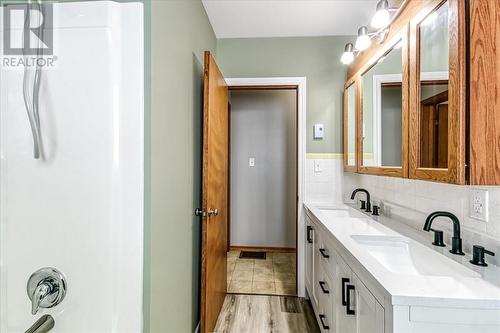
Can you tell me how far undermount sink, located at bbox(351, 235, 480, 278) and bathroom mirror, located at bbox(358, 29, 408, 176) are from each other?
374 mm

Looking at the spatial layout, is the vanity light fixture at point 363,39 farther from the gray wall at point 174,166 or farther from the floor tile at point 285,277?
the floor tile at point 285,277

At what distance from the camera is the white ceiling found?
6.44 ft

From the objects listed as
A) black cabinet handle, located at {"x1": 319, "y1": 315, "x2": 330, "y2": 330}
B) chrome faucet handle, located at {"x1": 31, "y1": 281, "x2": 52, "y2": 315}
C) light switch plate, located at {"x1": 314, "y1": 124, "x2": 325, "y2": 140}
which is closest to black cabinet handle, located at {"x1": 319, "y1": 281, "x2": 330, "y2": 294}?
black cabinet handle, located at {"x1": 319, "y1": 315, "x2": 330, "y2": 330}

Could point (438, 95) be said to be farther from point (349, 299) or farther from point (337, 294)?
point (337, 294)

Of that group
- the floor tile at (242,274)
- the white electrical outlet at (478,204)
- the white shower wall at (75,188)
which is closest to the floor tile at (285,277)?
the floor tile at (242,274)

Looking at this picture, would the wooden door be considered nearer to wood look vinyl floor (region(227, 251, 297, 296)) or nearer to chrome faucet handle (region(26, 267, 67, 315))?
wood look vinyl floor (region(227, 251, 297, 296))

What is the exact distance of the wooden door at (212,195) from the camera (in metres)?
1.65

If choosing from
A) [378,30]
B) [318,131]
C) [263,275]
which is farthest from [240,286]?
[378,30]

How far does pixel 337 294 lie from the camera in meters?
1.39

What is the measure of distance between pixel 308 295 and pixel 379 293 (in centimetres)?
160

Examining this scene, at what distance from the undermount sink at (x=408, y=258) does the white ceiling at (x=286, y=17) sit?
1707mm

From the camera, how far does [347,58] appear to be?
2027 mm

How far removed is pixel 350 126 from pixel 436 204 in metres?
1.04

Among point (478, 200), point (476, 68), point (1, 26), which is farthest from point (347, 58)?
point (1, 26)
